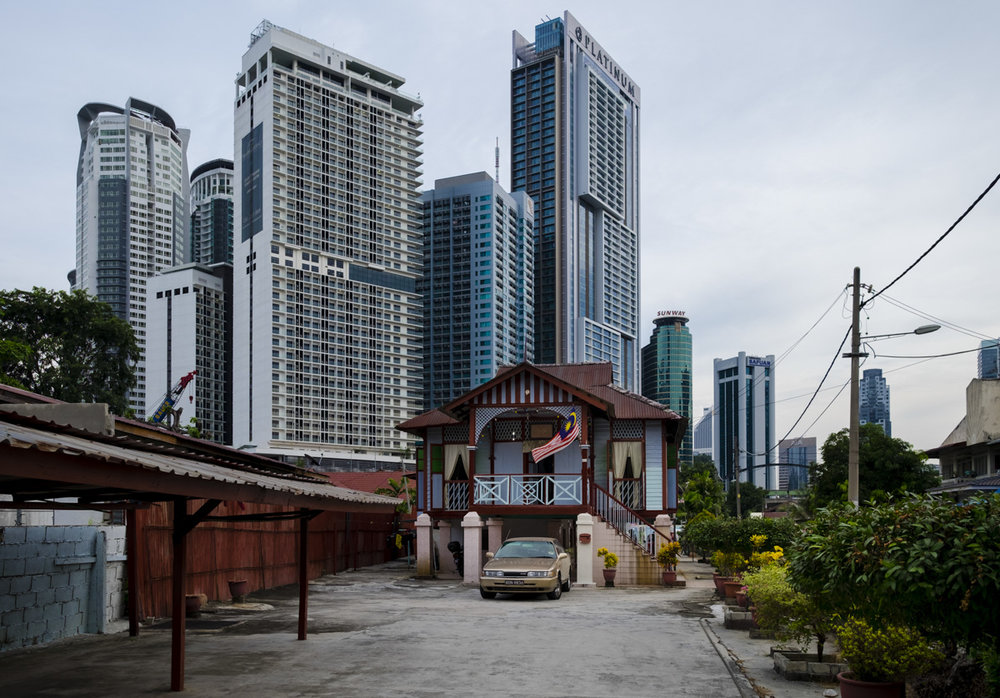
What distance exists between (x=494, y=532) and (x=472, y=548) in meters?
1.57

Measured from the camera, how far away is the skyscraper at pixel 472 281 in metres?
160

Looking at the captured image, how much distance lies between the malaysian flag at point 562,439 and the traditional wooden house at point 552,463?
44mm

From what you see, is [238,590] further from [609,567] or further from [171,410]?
[171,410]

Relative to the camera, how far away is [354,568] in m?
32.0

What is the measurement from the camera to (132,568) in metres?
14.8

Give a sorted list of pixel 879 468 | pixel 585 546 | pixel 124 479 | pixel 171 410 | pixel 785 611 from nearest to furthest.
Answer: pixel 124 479
pixel 785 611
pixel 585 546
pixel 171 410
pixel 879 468

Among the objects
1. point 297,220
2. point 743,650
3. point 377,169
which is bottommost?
point 743,650

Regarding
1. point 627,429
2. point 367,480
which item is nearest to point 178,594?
point 627,429

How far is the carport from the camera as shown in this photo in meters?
6.07

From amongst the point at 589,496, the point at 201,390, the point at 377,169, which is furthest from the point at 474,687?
the point at 201,390

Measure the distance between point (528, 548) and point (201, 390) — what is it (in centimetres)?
13787

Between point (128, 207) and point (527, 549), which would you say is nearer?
point (527, 549)

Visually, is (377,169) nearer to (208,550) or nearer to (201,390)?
(201,390)

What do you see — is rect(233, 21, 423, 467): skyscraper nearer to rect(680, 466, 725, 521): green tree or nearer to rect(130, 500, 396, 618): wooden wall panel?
rect(680, 466, 725, 521): green tree
